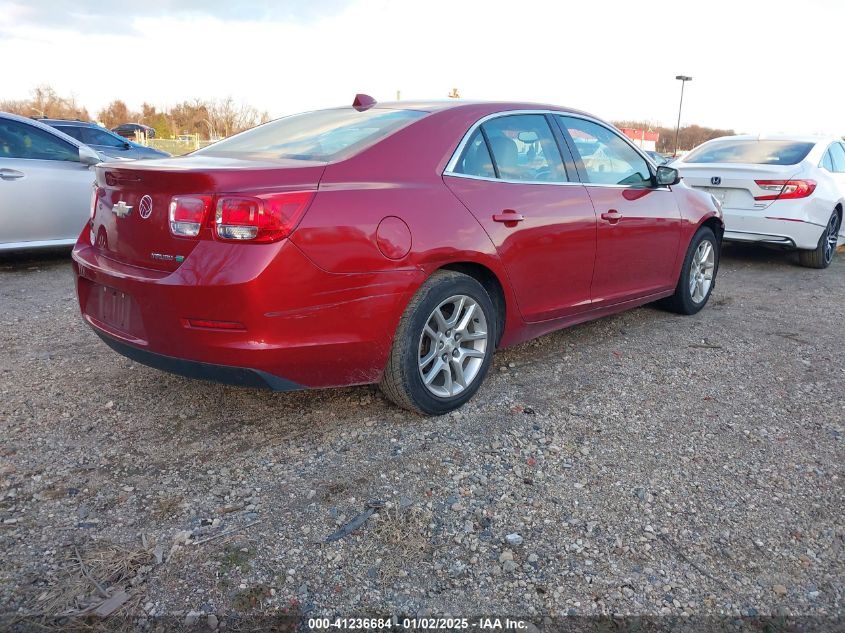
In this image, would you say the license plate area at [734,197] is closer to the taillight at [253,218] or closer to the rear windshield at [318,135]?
the rear windshield at [318,135]

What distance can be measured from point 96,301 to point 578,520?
7.48 feet

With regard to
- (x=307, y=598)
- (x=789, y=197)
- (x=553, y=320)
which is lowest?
(x=307, y=598)

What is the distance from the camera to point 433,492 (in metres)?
2.66

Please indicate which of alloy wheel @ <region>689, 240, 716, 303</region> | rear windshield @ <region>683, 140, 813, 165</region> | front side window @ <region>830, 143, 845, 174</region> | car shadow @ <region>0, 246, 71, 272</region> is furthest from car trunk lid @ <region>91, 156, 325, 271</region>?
front side window @ <region>830, 143, 845, 174</region>

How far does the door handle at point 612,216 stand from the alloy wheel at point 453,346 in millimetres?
1191

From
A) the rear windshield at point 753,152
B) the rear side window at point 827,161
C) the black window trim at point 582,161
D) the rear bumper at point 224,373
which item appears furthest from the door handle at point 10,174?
the rear side window at point 827,161

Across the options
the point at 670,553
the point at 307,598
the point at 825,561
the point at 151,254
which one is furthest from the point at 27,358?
the point at 825,561

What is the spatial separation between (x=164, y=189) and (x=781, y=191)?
648cm

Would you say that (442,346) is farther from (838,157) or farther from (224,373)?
(838,157)

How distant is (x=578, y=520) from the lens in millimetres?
2508

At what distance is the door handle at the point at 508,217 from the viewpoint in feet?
11.1

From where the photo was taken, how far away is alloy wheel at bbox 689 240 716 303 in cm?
529

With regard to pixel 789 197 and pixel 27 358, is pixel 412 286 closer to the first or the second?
pixel 27 358

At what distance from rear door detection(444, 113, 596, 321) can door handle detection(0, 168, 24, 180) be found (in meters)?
4.80
